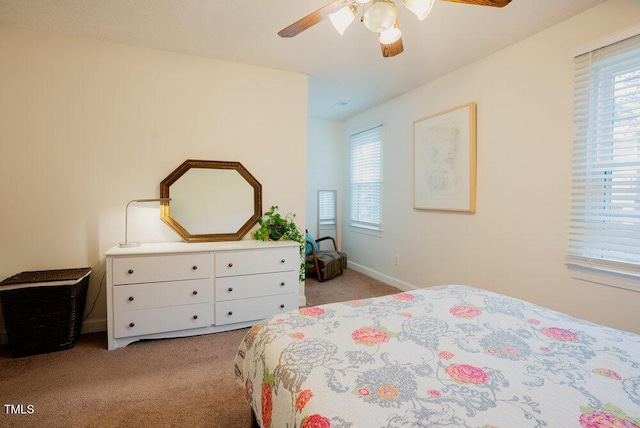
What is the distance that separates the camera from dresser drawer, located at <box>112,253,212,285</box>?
2352 millimetres

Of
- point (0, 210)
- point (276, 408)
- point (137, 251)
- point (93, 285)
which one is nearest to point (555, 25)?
point (276, 408)

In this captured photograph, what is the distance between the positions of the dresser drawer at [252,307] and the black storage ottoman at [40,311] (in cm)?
107

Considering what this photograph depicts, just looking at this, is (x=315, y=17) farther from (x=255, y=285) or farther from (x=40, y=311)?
(x=40, y=311)

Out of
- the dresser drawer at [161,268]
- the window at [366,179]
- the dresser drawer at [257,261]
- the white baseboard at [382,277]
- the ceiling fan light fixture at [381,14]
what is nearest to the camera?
the ceiling fan light fixture at [381,14]

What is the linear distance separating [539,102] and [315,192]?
3263 millimetres

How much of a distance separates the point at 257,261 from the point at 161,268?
761 millimetres

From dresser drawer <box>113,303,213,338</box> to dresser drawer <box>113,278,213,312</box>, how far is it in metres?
0.04

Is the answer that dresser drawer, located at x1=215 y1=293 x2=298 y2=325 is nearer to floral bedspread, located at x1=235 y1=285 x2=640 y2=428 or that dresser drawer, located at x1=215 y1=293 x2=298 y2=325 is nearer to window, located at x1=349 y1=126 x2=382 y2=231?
floral bedspread, located at x1=235 y1=285 x2=640 y2=428

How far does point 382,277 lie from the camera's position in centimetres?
428

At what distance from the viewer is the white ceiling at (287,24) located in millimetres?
2125

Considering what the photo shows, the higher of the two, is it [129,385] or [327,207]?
[327,207]

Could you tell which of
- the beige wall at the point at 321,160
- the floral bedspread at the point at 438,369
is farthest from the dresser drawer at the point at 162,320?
the beige wall at the point at 321,160

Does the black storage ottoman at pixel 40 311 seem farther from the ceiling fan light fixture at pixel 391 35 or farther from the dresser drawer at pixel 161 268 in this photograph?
the ceiling fan light fixture at pixel 391 35

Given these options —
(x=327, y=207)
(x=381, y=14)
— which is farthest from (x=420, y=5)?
(x=327, y=207)
